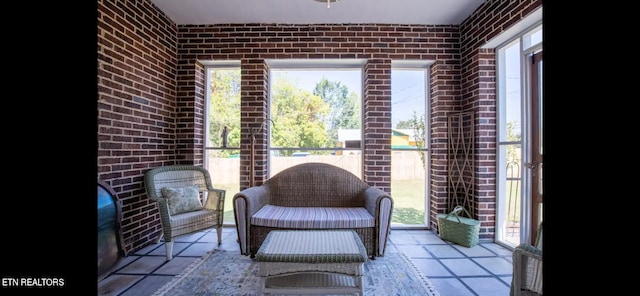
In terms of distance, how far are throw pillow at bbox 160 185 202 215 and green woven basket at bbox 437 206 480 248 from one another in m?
2.56

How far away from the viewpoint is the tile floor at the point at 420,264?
6.63 feet

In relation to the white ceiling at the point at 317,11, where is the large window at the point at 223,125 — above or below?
below

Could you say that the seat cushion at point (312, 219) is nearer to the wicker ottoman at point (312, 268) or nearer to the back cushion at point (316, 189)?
the back cushion at point (316, 189)

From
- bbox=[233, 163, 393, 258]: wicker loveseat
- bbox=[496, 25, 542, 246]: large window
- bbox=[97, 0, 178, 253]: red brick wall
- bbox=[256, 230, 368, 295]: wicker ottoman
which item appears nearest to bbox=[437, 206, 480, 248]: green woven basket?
bbox=[496, 25, 542, 246]: large window

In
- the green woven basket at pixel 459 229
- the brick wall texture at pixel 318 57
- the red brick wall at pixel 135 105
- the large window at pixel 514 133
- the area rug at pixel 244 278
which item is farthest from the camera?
the brick wall texture at pixel 318 57

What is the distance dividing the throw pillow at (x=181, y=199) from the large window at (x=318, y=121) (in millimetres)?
979

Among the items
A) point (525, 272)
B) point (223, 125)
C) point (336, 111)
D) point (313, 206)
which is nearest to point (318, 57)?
point (336, 111)

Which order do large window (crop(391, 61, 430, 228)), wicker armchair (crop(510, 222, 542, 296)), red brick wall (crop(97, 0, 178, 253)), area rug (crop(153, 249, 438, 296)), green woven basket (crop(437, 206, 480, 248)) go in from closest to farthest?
wicker armchair (crop(510, 222, 542, 296)), area rug (crop(153, 249, 438, 296)), red brick wall (crop(97, 0, 178, 253)), green woven basket (crop(437, 206, 480, 248)), large window (crop(391, 61, 430, 228))

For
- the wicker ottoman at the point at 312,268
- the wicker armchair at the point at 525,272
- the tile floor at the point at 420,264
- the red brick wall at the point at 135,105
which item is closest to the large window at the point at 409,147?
the tile floor at the point at 420,264

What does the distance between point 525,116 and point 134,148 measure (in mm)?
3704

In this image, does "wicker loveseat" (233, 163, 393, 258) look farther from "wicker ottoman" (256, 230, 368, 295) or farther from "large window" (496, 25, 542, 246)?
"large window" (496, 25, 542, 246)

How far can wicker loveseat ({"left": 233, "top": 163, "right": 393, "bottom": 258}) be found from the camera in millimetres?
2488
